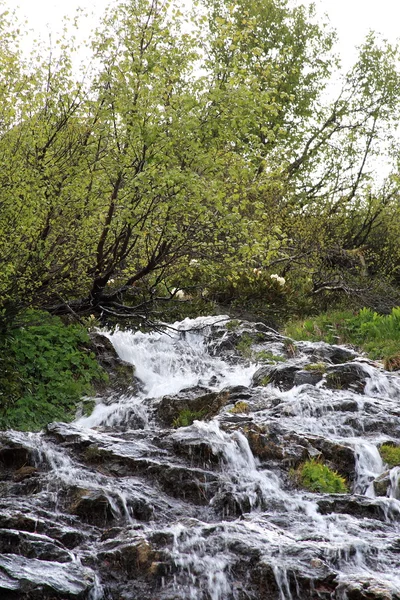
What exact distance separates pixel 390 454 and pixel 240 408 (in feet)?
8.30

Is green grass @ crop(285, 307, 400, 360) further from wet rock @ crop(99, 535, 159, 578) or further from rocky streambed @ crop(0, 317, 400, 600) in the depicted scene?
wet rock @ crop(99, 535, 159, 578)

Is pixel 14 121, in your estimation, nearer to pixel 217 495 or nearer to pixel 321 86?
pixel 217 495

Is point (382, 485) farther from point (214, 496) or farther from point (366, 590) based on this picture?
point (366, 590)

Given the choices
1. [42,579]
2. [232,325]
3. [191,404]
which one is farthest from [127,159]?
[232,325]

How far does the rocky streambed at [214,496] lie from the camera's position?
564 centimetres

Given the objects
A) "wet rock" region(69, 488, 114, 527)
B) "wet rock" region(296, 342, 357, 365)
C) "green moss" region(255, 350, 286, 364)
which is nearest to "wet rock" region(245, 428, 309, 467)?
"wet rock" region(69, 488, 114, 527)

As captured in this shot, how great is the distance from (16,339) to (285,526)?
628cm

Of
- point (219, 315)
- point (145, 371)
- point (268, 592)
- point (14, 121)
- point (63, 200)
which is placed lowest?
point (268, 592)

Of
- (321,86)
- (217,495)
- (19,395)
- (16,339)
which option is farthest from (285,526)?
(321,86)

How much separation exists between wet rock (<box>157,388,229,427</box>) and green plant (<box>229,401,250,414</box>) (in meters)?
0.31

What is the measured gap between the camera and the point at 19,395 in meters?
10.3

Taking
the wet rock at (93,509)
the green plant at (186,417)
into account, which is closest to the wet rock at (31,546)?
the wet rock at (93,509)

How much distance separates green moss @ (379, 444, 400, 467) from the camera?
27.8ft

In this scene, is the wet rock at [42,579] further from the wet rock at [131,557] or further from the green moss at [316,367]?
the green moss at [316,367]
